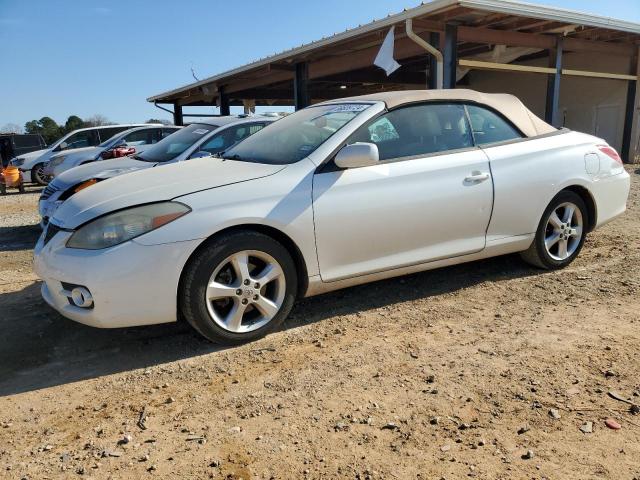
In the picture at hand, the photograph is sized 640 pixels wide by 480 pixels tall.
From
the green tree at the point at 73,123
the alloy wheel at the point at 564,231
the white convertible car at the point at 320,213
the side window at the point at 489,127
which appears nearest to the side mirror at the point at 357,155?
the white convertible car at the point at 320,213

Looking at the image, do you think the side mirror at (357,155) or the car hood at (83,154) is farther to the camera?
the car hood at (83,154)

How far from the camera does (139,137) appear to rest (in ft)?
38.8

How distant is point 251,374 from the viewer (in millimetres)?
2984

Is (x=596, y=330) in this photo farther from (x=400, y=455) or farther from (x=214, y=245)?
(x=214, y=245)

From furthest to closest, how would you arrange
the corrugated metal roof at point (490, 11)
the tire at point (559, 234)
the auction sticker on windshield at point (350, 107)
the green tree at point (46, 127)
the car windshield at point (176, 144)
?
the green tree at point (46, 127), the corrugated metal roof at point (490, 11), the car windshield at point (176, 144), the tire at point (559, 234), the auction sticker on windshield at point (350, 107)

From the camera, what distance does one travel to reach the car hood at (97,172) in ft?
20.6

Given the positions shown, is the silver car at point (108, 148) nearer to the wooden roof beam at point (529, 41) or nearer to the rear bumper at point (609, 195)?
the wooden roof beam at point (529, 41)

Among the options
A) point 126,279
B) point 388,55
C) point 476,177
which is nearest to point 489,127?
point 476,177

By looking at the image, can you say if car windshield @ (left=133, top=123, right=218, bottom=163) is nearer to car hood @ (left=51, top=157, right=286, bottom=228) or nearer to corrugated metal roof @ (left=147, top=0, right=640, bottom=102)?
car hood @ (left=51, top=157, right=286, bottom=228)

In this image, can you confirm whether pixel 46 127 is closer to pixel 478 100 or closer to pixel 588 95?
pixel 588 95

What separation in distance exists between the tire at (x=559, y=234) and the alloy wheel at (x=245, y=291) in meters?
2.39

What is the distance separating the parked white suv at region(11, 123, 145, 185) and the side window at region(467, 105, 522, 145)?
1222 cm

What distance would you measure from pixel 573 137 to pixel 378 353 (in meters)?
2.93

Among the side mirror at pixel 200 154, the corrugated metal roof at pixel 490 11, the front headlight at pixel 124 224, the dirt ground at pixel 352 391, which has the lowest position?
the dirt ground at pixel 352 391
